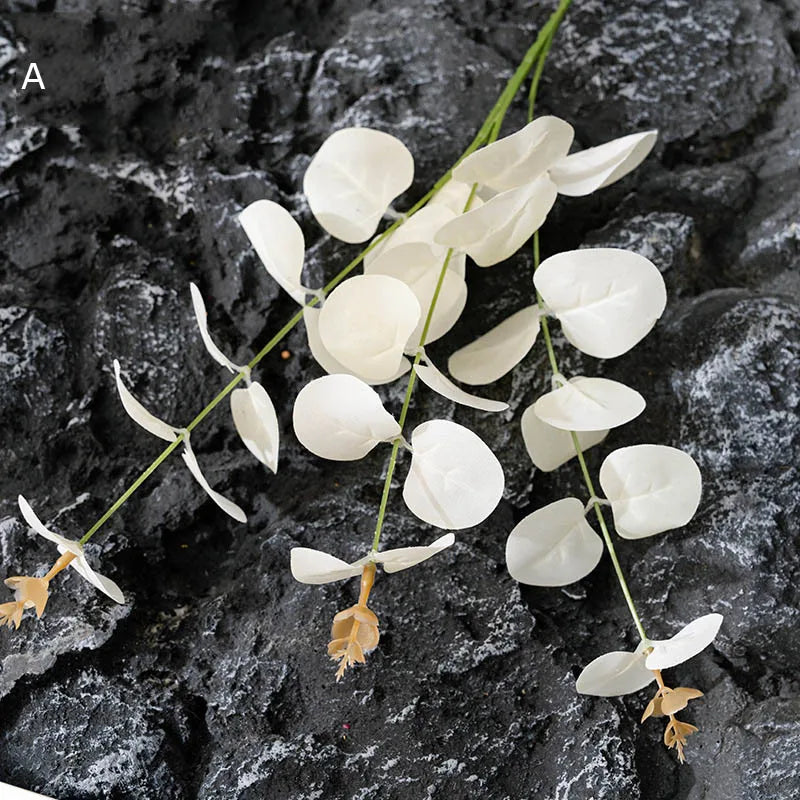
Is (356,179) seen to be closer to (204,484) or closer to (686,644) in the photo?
(204,484)

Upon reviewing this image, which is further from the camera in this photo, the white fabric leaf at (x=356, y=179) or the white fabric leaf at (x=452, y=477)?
the white fabric leaf at (x=356, y=179)

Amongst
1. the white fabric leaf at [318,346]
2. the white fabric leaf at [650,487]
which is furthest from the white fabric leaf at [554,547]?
the white fabric leaf at [318,346]

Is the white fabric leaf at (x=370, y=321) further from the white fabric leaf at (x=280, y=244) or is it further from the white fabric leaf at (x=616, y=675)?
the white fabric leaf at (x=616, y=675)

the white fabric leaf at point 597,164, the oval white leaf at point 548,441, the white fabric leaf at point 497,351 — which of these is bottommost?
the oval white leaf at point 548,441

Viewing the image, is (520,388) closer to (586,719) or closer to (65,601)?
(586,719)

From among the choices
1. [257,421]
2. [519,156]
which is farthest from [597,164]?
[257,421]

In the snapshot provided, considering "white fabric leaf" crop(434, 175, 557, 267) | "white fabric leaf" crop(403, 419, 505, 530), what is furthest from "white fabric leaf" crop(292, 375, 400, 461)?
"white fabric leaf" crop(434, 175, 557, 267)
